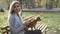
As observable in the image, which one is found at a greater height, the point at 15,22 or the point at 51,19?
the point at 15,22

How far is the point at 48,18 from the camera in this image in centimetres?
543

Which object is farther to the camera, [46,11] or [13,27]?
[46,11]

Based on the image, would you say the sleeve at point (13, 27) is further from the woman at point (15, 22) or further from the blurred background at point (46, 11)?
the blurred background at point (46, 11)

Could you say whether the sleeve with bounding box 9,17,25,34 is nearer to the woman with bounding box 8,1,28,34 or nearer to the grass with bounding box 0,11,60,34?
the woman with bounding box 8,1,28,34

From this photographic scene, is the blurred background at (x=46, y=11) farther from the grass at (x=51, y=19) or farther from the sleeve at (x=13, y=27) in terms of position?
the sleeve at (x=13, y=27)

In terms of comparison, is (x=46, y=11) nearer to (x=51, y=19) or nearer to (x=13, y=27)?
(x=51, y=19)

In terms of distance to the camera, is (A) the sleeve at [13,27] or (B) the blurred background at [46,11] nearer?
(A) the sleeve at [13,27]

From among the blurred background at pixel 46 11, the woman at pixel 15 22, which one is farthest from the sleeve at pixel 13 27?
the blurred background at pixel 46 11

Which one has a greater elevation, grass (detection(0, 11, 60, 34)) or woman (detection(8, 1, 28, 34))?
woman (detection(8, 1, 28, 34))

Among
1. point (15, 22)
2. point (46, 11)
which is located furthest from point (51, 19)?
point (15, 22)

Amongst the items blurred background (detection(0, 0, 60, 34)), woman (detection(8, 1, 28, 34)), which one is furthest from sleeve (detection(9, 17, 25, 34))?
blurred background (detection(0, 0, 60, 34))

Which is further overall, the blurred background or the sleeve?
the blurred background

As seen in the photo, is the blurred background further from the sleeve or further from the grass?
the sleeve

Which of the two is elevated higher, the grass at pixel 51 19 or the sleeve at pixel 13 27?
the sleeve at pixel 13 27
